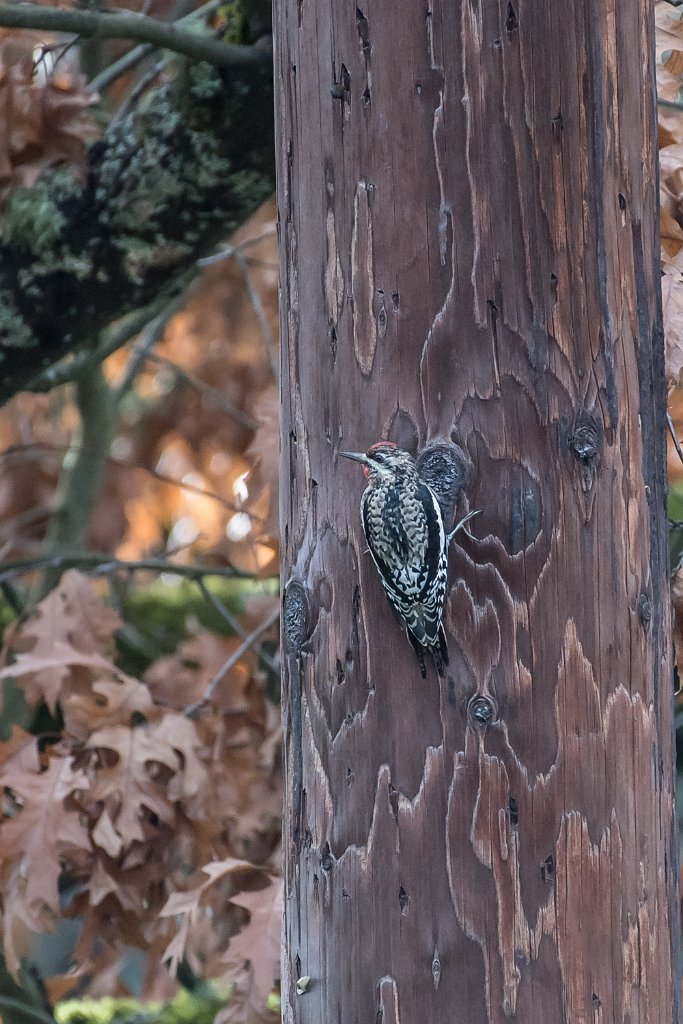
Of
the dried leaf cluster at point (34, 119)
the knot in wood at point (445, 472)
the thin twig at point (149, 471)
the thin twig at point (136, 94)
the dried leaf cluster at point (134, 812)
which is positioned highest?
the thin twig at point (136, 94)

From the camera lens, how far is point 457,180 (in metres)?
1.81

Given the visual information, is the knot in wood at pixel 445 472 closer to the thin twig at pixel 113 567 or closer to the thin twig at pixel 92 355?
the thin twig at pixel 113 567

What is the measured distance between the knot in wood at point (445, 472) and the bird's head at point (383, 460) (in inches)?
0.9

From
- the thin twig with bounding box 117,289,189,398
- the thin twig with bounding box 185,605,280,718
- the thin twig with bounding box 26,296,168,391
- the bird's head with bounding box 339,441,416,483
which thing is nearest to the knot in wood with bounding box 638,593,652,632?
the bird's head with bounding box 339,441,416,483

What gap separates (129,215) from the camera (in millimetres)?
3385

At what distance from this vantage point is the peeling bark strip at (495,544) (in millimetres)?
1727

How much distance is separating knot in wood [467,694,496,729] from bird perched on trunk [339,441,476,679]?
0.26 ft

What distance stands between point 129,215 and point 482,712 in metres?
2.19

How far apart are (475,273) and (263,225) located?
4481mm

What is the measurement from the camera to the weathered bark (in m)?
3.25

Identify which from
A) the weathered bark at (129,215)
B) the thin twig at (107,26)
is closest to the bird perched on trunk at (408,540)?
the thin twig at (107,26)

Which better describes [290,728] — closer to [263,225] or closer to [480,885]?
[480,885]

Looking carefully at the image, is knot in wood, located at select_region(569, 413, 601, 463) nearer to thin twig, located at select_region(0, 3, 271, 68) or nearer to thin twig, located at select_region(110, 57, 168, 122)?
thin twig, located at select_region(0, 3, 271, 68)

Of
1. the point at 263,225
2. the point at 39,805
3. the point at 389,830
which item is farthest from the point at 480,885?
the point at 263,225
